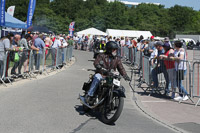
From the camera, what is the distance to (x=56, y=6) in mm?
108375

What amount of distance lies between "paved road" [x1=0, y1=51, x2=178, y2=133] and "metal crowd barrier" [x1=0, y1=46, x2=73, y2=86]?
46.7 inches

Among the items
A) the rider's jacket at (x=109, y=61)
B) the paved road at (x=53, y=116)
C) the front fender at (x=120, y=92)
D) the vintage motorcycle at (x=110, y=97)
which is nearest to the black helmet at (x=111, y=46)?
the rider's jacket at (x=109, y=61)

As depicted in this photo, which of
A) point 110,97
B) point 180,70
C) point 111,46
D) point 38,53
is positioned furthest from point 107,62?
point 38,53

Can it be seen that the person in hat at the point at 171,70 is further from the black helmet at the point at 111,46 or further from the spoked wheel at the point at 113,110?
the spoked wheel at the point at 113,110

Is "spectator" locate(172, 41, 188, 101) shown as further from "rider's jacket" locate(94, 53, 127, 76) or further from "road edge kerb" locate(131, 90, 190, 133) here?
"rider's jacket" locate(94, 53, 127, 76)

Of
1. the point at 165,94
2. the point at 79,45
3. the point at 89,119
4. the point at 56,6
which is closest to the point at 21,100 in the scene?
the point at 89,119

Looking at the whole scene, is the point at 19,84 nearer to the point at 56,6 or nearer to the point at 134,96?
the point at 134,96

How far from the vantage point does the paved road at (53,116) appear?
20.9 feet

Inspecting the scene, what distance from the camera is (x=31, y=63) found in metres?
14.0

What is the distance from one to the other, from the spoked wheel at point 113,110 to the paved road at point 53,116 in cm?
15

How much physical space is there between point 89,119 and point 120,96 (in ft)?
3.44

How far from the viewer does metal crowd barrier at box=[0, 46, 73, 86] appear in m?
11.8

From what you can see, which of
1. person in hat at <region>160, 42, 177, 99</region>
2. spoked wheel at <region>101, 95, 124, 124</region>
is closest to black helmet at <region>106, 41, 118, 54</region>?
spoked wheel at <region>101, 95, 124, 124</region>

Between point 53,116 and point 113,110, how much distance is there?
53.5 inches
